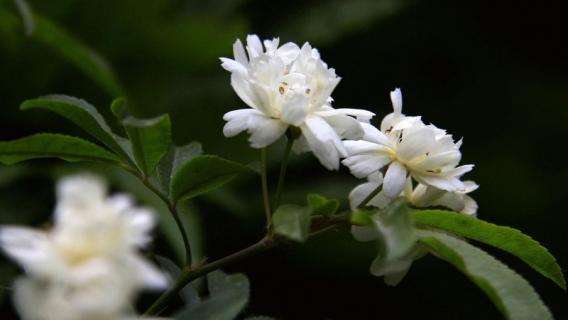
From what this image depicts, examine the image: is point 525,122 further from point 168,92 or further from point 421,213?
point 421,213

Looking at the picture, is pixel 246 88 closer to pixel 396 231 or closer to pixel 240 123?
pixel 240 123

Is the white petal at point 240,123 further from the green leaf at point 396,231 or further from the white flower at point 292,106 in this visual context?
the green leaf at point 396,231

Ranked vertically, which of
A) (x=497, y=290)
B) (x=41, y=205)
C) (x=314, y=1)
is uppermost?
(x=497, y=290)

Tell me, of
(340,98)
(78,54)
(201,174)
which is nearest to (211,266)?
(201,174)

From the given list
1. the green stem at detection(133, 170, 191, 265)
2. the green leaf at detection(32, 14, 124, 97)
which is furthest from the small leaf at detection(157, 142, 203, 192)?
the green leaf at detection(32, 14, 124, 97)

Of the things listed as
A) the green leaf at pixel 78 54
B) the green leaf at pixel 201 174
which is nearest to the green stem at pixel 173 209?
the green leaf at pixel 201 174

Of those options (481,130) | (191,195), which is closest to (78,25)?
(481,130)

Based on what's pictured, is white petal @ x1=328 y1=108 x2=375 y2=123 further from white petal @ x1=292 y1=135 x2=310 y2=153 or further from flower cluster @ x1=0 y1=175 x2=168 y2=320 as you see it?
flower cluster @ x1=0 y1=175 x2=168 y2=320
